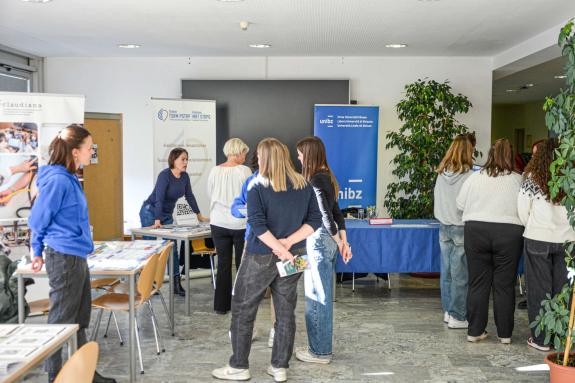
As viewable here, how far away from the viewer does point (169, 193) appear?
6.19 m

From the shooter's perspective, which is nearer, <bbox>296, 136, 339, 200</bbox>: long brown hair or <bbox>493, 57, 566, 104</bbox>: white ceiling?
<bbox>296, 136, 339, 200</bbox>: long brown hair

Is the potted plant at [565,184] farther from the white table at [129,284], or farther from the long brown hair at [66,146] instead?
the long brown hair at [66,146]

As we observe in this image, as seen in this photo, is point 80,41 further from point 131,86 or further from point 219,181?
point 219,181

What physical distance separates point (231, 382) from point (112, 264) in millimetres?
1103

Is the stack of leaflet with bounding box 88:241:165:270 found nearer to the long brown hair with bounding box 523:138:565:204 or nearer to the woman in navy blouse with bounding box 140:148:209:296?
the woman in navy blouse with bounding box 140:148:209:296

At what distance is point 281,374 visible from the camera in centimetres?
396


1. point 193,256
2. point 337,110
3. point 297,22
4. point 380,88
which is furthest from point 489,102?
point 193,256

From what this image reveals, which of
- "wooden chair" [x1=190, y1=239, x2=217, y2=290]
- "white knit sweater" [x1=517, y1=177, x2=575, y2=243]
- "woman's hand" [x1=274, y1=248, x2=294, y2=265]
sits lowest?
"wooden chair" [x1=190, y1=239, x2=217, y2=290]

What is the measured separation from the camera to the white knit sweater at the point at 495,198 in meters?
4.52

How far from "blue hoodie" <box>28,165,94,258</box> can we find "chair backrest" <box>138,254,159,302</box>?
0.65m

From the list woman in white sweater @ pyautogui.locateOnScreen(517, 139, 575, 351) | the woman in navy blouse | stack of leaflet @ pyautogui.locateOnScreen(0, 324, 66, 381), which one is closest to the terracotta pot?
woman in white sweater @ pyautogui.locateOnScreen(517, 139, 575, 351)

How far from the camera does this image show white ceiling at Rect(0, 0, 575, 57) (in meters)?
5.34

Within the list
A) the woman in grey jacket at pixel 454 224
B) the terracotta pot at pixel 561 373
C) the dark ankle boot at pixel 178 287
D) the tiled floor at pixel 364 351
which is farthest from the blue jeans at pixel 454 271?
the dark ankle boot at pixel 178 287

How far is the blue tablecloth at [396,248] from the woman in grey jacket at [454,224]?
0.70m
